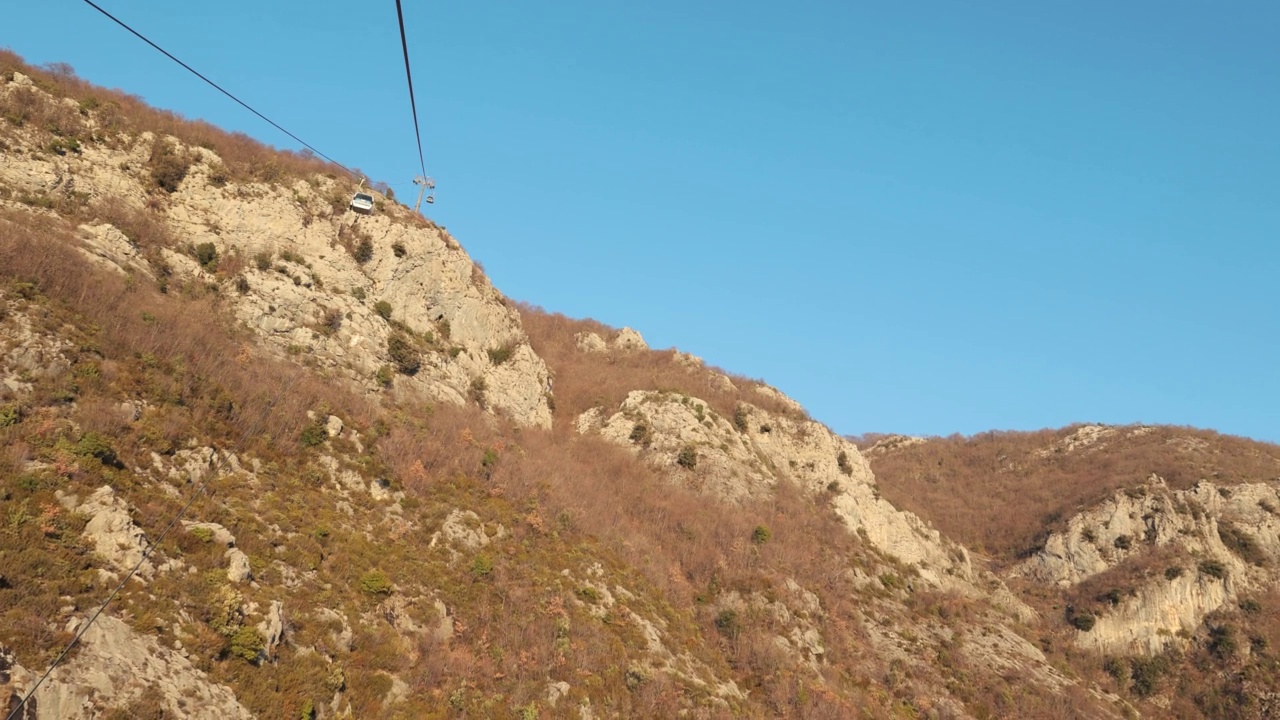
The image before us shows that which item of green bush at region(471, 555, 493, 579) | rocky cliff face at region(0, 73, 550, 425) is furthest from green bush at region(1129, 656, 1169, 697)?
green bush at region(471, 555, 493, 579)

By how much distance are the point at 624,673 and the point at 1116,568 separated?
171 ft

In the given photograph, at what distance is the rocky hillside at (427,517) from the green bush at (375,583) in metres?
0.14

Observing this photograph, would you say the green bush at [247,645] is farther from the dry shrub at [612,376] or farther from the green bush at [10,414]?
the dry shrub at [612,376]

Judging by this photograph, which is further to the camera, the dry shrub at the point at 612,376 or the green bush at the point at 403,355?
the dry shrub at the point at 612,376

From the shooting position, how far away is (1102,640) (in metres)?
51.3

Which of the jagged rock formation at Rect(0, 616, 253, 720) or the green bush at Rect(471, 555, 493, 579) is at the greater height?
the green bush at Rect(471, 555, 493, 579)

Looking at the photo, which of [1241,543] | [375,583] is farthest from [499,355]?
[1241,543]

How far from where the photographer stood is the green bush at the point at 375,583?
22.7 metres

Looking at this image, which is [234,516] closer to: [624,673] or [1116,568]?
[624,673]

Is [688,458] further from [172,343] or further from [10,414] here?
[10,414]

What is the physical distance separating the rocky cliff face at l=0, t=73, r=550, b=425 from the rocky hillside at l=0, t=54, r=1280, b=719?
232mm

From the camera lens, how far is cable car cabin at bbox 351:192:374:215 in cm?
4697

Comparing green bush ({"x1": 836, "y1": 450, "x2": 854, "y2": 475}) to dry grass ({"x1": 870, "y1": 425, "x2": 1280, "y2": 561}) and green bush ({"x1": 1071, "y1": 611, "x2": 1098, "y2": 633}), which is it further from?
green bush ({"x1": 1071, "y1": 611, "x2": 1098, "y2": 633})

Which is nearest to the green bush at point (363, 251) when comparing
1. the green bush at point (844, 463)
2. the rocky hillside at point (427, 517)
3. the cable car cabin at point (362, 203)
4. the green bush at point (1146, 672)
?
the rocky hillside at point (427, 517)
